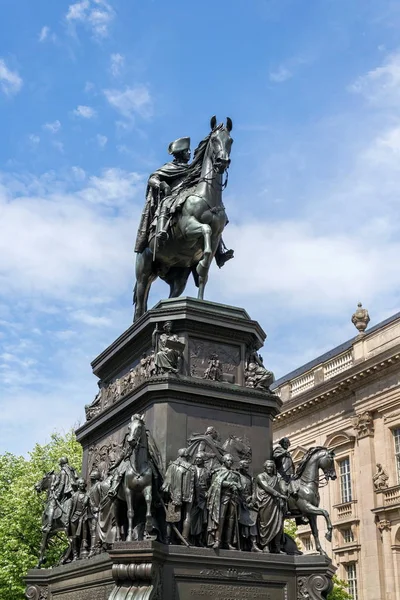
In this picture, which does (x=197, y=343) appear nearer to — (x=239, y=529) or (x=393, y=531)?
(x=239, y=529)

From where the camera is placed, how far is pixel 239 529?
11422 mm

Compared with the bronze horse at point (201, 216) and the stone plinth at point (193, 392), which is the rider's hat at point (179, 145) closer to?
the bronze horse at point (201, 216)

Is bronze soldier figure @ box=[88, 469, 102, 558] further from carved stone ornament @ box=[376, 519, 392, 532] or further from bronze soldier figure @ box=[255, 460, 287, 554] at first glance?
carved stone ornament @ box=[376, 519, 392, 532]

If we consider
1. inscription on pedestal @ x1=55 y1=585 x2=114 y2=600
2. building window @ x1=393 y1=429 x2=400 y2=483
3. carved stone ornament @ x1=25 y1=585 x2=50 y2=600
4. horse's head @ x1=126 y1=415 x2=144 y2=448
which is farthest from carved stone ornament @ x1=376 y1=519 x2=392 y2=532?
horse's head @ x1=126 y1=415 x2=144 y2=448

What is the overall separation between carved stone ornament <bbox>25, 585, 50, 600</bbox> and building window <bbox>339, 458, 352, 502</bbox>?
31.6m

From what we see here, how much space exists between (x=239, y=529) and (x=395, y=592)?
30.0m

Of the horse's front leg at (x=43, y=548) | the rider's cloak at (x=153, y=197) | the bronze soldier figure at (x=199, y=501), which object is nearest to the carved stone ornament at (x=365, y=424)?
the rider's cloak at (x=153, y=197)

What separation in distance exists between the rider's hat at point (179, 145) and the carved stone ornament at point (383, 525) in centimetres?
2945

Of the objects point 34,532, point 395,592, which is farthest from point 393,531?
point 34,532

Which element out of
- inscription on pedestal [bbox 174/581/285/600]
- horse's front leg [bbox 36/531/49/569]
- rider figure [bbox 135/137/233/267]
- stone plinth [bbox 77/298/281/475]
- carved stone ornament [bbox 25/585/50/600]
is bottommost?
inscription on pedestal [bbox 174/581/285/600]

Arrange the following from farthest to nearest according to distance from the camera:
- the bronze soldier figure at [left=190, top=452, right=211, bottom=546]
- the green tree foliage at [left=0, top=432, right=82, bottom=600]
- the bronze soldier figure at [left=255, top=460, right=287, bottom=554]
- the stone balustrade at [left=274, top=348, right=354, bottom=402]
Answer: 1. the stone balustrade at [left=274, top=348, right=354, bottom=402]
2. the green tree foliage at [left=0, top=432, right=82, bottom=600]
3. the bronze soldier figure at [left=255, top=460, right=287, bottom=554]
4. the bronze soldier figure at [left=190, top=452, right=211, bottom=546]

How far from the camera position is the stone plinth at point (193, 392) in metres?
11.8

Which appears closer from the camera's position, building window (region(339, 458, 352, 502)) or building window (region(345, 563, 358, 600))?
building window (region(345, 563, 358, 600))

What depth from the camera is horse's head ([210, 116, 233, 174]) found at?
13.9 metres
